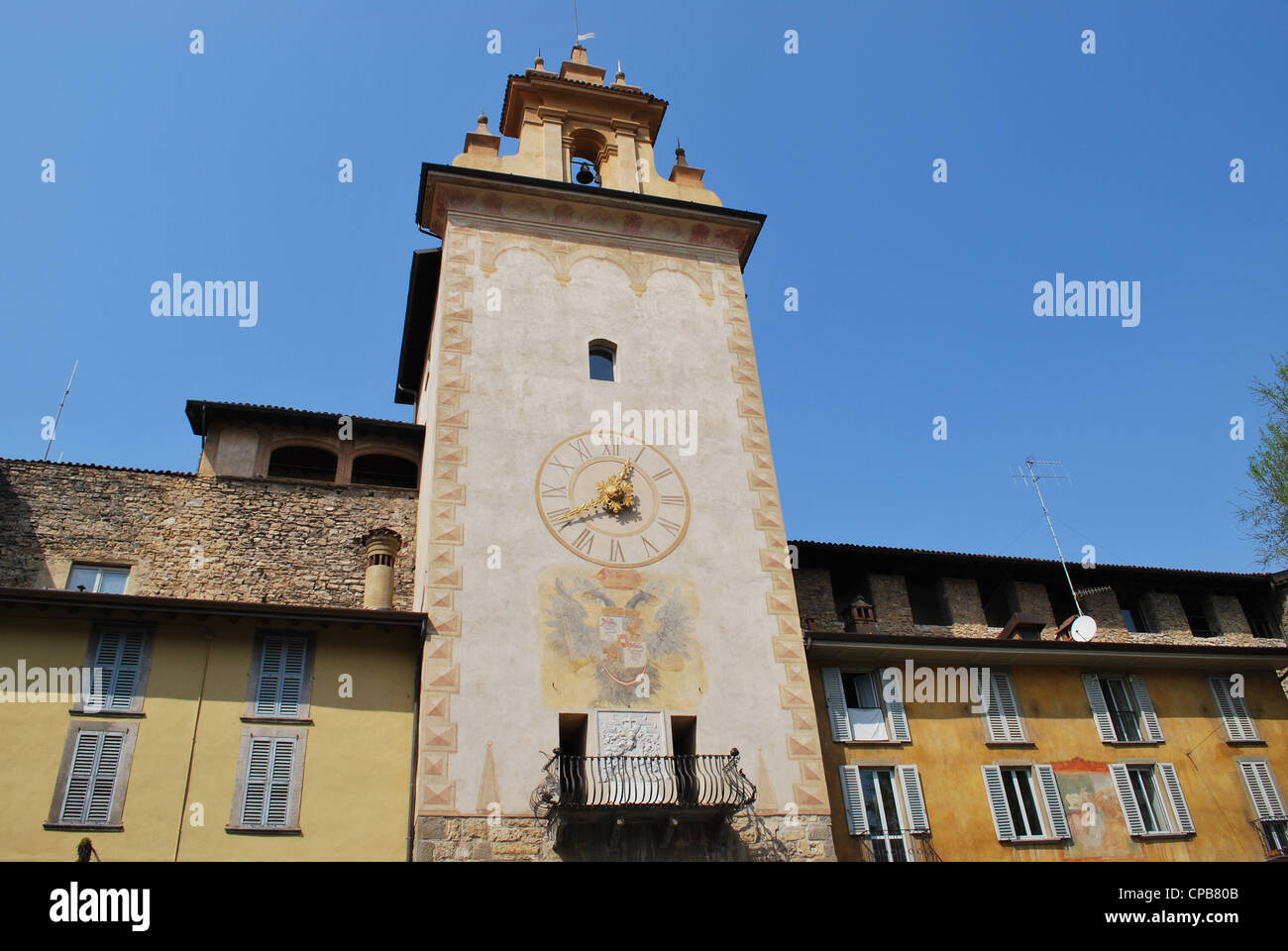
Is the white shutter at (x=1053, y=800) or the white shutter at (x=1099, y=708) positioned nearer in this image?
the white shutter at (x=1053, y=800)

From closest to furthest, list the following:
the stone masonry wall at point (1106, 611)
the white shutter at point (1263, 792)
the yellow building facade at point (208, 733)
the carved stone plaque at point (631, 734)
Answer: the yellow building facade at point (208, 733) < the carved stone plaque at point (631, 734) < the white shutter at point (1263, 792) < the stone masonry wall at point (1106, 611)

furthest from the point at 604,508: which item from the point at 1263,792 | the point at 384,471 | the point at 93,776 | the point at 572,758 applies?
the point at 1263,792

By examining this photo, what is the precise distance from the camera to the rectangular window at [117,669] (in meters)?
15.8

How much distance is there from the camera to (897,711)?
19.9 metres

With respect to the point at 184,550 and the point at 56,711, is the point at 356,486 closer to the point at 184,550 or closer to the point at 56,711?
the point at 184,550

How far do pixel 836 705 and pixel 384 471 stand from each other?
11.4 meters

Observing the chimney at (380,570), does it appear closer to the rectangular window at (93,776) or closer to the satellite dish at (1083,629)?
the rectangular window at (93,776)

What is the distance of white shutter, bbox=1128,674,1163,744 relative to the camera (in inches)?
836

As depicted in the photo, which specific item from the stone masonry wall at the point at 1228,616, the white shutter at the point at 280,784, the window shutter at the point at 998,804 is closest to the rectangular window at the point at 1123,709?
the window shutter at the point at 998,804

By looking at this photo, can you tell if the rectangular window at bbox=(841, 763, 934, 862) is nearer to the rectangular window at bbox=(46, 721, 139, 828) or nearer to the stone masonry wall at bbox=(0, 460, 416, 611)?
the stone masonry wall at bbox=(0, 460, 416, 611)

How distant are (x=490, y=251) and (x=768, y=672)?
10846 millimetres

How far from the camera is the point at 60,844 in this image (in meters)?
14.6

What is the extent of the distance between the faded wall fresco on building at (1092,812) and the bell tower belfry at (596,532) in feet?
17.8
